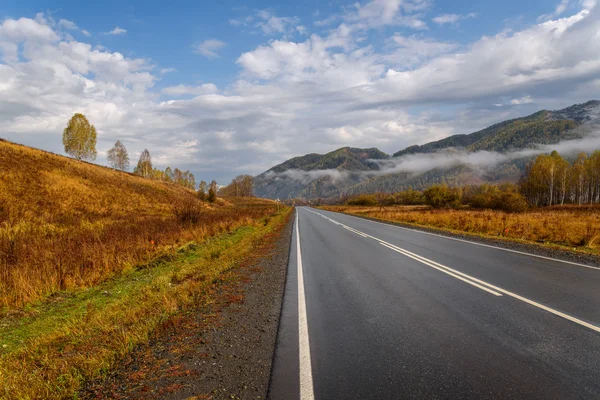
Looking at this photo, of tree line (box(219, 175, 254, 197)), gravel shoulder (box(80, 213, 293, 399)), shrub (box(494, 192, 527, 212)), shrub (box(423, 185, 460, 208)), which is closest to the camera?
gravel shoulder (box(80, 213, 293, 399))

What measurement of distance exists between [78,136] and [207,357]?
3402 inches

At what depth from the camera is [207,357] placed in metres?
4.11

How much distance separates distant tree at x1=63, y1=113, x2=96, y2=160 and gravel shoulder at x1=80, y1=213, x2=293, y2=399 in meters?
83.9

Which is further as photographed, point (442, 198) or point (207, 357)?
point (442, 198)

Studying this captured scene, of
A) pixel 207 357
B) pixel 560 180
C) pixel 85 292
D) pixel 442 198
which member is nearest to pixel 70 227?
pixel 85 292

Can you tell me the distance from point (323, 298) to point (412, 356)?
113 inches

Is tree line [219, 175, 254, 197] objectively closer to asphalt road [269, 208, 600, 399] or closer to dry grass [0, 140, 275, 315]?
dry grass [0, 140, 275, 315]

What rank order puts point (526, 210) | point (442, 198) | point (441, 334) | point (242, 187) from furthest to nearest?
point (242, 187)
point (442, 198)
point (526, 210)
point (441, 334)

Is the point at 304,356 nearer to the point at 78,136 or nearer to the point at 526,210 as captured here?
the point at 526,210

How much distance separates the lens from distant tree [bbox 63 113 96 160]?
2859 inches

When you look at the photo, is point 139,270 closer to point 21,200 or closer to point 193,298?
point 193,298

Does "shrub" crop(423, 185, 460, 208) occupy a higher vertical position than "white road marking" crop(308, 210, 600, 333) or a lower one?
higher

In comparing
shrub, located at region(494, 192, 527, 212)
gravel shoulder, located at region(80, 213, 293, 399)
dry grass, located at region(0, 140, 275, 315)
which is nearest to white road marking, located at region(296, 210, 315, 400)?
gravel shoulder, located at region(80, 213, 293, 399)

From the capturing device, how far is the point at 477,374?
343cm
